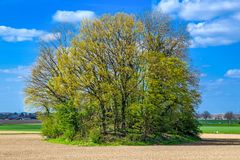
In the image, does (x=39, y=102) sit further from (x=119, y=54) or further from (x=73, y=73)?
(x=119, y=54)

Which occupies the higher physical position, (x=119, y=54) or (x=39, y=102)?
(x=119, y=54)

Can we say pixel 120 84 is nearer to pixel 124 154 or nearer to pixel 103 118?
pixel 103 118

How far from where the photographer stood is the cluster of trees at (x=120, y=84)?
4862cm

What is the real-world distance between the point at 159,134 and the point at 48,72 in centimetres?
1782

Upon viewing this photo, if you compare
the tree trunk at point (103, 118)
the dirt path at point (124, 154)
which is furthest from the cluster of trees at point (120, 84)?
the dirt path at point (124, 154)

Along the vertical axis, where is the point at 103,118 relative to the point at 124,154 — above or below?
above

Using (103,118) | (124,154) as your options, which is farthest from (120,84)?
(124,154)

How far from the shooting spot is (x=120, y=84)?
4978 cm

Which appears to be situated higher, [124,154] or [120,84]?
[120,84]

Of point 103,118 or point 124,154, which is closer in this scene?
point 124,154

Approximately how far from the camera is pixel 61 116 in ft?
166

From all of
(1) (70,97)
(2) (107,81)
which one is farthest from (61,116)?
(2) (107,81)

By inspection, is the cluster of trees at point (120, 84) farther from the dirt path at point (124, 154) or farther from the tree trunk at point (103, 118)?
the dirt path at point (124, 154)

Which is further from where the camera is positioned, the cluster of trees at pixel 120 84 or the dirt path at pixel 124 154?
the cluster of trees at pixel 120 84
